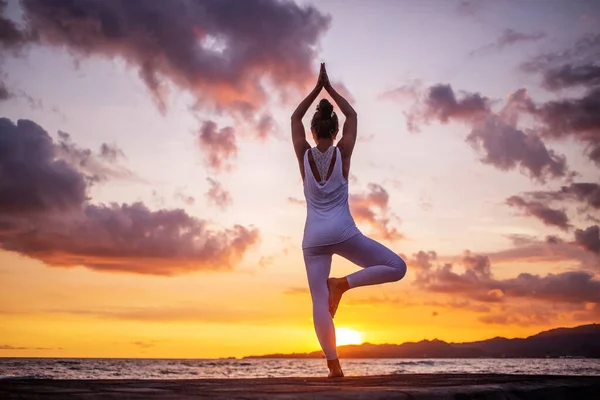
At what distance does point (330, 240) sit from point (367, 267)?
0.54 meters

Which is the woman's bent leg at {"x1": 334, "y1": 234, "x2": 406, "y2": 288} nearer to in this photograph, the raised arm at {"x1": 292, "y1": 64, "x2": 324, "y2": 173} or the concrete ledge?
the raised arm at {"x1": 292, "y1": 64, "x2": 324, "y2": 173}

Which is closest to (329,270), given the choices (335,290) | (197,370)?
(335,290)

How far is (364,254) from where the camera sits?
20.6 ft

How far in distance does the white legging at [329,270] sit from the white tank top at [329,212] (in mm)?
96

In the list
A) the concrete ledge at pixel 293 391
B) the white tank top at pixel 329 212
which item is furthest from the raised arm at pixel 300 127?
the concrete ledge at pixel 293 391

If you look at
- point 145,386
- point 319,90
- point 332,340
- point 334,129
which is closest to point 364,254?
point 332,340

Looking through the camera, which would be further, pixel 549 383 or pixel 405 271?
pixel 405 271

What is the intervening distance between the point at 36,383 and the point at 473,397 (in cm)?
302

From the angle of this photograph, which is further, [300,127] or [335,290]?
[300,127]

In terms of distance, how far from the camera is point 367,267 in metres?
6.30

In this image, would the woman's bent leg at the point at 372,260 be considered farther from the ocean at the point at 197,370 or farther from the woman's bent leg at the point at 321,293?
the ocean at the point at 197,370

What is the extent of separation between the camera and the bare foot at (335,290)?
20.3 ft

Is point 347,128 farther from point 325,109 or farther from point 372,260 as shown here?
point 372,260

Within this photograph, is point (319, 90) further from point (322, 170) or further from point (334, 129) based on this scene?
point (322, 170)
